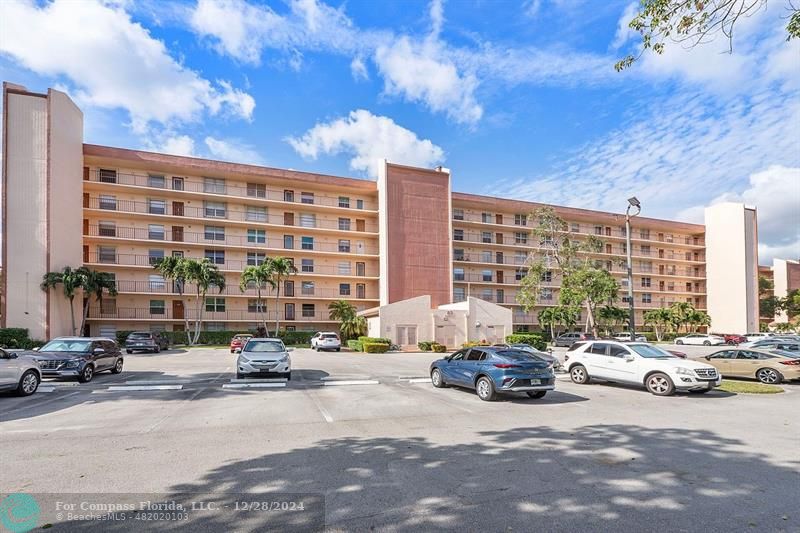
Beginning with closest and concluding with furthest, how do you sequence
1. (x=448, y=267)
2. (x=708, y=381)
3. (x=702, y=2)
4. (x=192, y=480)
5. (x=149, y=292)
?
(x=192, y=480) → (x=702, y=2) → (x=708, y=381) → (x=149, y=292) → (x=448, y=267)

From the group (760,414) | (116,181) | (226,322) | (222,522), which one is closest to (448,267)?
(226,322)

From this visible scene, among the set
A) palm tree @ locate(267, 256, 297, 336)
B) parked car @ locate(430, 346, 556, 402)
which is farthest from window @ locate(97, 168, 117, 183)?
parked car @ locate(430, 346, 556, 402)

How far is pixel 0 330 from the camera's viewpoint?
32406mm

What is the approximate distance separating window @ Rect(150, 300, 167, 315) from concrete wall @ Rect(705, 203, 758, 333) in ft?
233

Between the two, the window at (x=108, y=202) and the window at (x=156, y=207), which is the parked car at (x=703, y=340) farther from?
the window at (x=108, y=202)

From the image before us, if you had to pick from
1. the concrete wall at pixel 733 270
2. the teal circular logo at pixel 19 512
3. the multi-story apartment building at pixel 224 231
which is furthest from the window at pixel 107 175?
the concrete wall at pixel 733 270

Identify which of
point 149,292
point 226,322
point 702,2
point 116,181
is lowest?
point 226,322

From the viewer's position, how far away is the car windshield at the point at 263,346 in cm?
1698

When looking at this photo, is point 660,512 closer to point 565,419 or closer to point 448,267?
point 565,419

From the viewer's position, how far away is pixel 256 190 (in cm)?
4922

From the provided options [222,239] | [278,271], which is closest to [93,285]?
[222,239]

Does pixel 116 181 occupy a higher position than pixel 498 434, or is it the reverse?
pixel 116 181

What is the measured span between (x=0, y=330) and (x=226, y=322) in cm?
1780

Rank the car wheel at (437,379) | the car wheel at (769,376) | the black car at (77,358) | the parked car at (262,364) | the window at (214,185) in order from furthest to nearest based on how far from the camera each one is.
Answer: the window at (214,185) < the car wheel at (769,376) < the parked car at (262,364) < the black car at (77,358) < the car wheel at (437,379)
